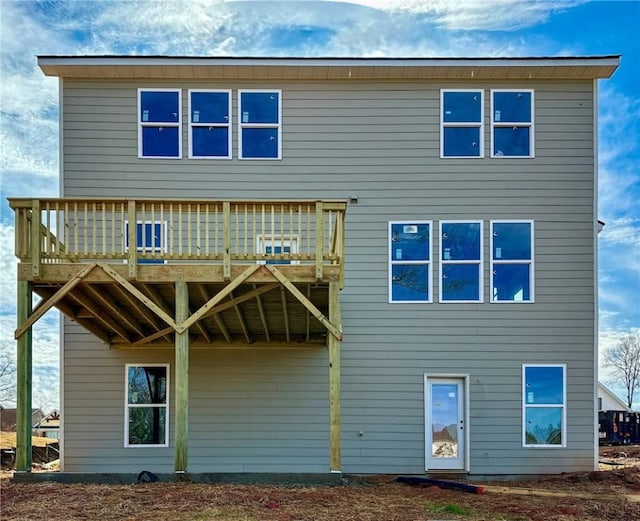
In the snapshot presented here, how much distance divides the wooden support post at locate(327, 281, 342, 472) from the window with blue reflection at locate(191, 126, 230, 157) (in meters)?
4.09

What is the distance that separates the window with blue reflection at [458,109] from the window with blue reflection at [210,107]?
387cm

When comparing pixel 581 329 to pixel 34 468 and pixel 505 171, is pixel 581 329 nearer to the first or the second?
pixel 505 171

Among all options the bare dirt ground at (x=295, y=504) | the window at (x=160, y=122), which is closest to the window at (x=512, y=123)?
the window at (x=160, y=122)

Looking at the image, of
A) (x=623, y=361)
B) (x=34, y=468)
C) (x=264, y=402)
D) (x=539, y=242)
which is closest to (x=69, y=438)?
(x=34, y=468)

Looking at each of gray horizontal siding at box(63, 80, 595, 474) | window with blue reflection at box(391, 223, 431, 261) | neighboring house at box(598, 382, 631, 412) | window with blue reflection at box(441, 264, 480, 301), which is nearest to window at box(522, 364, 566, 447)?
gray horizontal siding at box(63, 80, 595, 474)

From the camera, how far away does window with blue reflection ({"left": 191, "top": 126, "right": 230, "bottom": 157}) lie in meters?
10.4

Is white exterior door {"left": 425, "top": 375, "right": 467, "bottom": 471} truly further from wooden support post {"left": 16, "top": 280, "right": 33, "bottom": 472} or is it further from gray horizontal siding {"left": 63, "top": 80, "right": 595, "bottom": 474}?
wooden support post {"left": 16, "top": 280, "right": 33, "bottom": 472}

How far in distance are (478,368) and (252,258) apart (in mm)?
4928

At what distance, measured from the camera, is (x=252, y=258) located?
291 inches

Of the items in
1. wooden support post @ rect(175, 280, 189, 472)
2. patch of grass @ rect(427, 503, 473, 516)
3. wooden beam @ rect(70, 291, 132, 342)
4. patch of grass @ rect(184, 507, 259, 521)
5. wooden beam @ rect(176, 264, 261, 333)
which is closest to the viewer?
patch of grass @ rect(184, 507, 259, 521)

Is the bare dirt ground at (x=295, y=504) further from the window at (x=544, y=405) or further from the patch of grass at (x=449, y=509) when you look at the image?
the window at (x=544, y=405)

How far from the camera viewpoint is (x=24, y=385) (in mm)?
7434

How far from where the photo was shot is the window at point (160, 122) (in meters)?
10.4

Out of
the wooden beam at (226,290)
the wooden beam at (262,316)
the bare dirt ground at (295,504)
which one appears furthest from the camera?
the wooden beam at (262,316)
